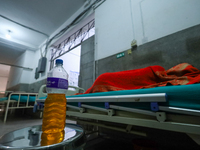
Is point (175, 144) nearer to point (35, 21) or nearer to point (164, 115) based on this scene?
point (164, 115)

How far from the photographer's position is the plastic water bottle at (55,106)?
627mm

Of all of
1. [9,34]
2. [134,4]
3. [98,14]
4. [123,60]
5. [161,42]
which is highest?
[9,34]

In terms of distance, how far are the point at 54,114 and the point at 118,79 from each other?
0.68 metres

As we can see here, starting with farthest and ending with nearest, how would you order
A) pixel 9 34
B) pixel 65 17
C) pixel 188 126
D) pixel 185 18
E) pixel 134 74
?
pixel 9 34
pixel 65 17
pixel 185 18
pixel 134 74
pixel 188 126

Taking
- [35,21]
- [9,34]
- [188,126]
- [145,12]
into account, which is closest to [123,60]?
[145,12]

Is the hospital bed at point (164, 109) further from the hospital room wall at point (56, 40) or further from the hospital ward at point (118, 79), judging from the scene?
the hospital room wall at point (56, 40)

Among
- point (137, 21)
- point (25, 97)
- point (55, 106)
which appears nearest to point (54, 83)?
point (55, 106)

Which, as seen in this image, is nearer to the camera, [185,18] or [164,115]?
[164,115]

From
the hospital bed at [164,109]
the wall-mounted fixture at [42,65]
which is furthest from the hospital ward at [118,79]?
the wall-mounted fixture at [42,65]

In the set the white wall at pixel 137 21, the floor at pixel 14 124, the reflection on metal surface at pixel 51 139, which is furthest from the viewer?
the floor at pixel 14 124

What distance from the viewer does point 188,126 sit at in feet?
1.52

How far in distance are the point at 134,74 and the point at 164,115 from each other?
0.60m

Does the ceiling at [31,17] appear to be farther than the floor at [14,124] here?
Yes

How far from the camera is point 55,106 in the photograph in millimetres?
800
